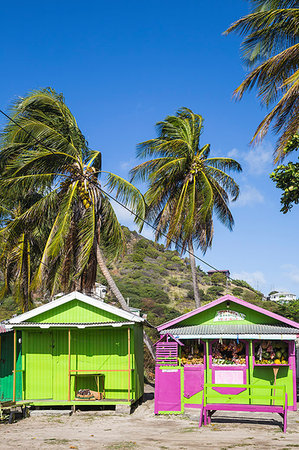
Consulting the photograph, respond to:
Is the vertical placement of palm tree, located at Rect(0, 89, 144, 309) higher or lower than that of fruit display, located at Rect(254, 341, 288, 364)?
higher

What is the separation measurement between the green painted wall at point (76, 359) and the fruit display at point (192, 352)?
1.66m

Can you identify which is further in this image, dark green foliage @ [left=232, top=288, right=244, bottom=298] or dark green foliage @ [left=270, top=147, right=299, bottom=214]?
dark green foliage @ [left=232, top=288, right=244, bottom=298]

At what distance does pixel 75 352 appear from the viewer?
17469 mm

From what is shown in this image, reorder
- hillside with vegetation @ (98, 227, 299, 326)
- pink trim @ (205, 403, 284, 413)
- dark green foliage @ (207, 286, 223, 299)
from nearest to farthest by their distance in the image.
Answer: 1. pink trim @ (205, 403, 284, 413)
2. hillside with vegetation @ (98, 227, 299, 326)
3. dark green foliage @ (207, 286, 223, 299)

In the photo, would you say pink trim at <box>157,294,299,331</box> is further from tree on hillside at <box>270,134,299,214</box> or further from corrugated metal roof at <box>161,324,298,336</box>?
tree on hillside at <box>270,134,299,214</box>

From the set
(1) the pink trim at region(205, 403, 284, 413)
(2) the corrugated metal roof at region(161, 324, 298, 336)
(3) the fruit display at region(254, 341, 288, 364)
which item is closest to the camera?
(1) the pink trim at region(205, 403, 284, 413)

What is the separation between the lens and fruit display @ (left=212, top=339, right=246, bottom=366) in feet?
55.3

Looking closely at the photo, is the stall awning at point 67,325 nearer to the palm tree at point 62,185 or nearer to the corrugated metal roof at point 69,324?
the corrugated metal roof at point 69,324

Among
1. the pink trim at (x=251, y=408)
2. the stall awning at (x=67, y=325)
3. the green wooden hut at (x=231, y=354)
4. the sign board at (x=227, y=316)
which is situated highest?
the sign board at (x=227, y=316)

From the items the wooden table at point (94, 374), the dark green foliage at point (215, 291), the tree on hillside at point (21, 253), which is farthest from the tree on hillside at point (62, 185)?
the dark green foliage at point (215, 291)

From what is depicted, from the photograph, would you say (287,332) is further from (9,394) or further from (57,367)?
(9,394)

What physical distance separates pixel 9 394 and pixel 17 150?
9790mm

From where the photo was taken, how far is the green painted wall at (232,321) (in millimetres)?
17156

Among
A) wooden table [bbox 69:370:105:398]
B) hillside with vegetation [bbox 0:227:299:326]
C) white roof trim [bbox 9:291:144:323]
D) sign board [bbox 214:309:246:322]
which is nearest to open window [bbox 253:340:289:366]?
sign board [bbox 214:309:246:322]
